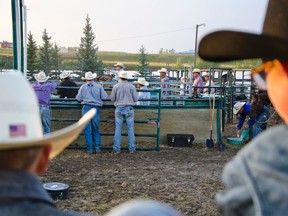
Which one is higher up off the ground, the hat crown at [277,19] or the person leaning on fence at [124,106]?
the hat crown at [277,19]

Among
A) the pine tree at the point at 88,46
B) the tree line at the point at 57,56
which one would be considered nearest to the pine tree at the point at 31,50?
the tree line at the point at 57,56

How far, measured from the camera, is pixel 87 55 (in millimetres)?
49531

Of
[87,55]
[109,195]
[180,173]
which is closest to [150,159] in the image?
[180,173]

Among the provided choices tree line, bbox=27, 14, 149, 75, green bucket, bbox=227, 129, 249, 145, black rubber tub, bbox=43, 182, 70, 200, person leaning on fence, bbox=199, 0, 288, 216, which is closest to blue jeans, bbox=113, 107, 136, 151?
green bucket, bbox=227, 129, 249, 145

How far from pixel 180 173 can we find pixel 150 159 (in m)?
1.29

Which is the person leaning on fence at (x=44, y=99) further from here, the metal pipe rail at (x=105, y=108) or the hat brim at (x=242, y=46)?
the hat brim at (x=242, y=46)

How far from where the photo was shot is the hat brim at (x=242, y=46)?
0.83 meters

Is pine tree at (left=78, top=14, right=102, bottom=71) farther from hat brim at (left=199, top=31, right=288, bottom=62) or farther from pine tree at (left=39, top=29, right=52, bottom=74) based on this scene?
hat brim at (left=199, top=31, right=288, bottom=62)

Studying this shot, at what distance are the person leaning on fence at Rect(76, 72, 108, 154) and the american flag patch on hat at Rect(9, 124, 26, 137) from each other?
25.3 feet

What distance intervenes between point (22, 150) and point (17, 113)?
0.51 ft

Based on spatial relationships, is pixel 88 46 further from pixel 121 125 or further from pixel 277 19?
pixel 277 19

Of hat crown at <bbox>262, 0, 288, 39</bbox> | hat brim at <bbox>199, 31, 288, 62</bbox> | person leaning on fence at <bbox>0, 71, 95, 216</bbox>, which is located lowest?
person leaning on fence at <bbox>0, 71, 95, 216</bbox>

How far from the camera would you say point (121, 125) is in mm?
9062

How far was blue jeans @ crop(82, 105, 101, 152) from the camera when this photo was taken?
898 cm
